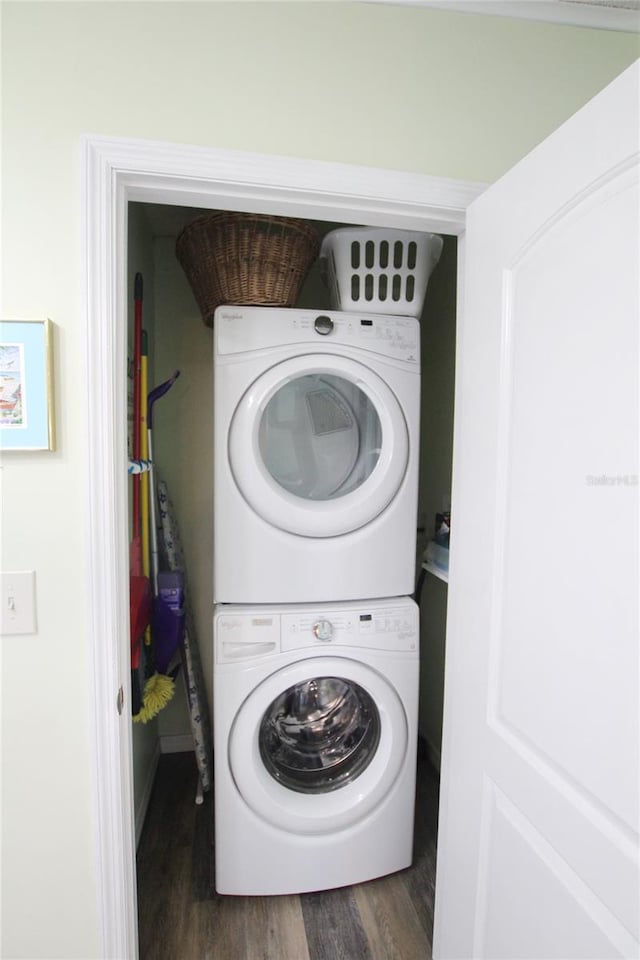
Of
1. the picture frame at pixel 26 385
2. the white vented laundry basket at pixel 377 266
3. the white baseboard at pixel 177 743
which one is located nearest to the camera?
the picture frame at pixel 26 385

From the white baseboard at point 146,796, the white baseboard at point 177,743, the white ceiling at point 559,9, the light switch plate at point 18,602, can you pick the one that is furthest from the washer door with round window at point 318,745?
the white ceiling at point 559,9

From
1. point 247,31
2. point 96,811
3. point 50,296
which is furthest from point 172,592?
point 247,31

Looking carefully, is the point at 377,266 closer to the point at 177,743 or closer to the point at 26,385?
the point at 26,385

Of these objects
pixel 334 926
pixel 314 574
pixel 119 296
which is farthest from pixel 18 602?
pixel 334 926

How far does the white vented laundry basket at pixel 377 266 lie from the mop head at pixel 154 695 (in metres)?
1.40

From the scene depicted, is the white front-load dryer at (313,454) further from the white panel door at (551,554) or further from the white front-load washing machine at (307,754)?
the white panel door at (551,554)

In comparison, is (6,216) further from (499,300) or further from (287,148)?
(499,300)

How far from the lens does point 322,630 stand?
156cm

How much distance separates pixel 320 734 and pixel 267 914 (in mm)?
524

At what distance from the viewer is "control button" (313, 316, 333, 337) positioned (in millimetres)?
1536

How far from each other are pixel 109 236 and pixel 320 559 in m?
1.00

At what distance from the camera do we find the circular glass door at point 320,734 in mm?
1675

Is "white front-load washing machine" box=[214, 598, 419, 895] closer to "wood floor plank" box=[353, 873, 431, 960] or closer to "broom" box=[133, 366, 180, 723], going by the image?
"wood floor plank" box=[353, 873, 431, 960]

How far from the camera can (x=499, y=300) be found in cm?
107
